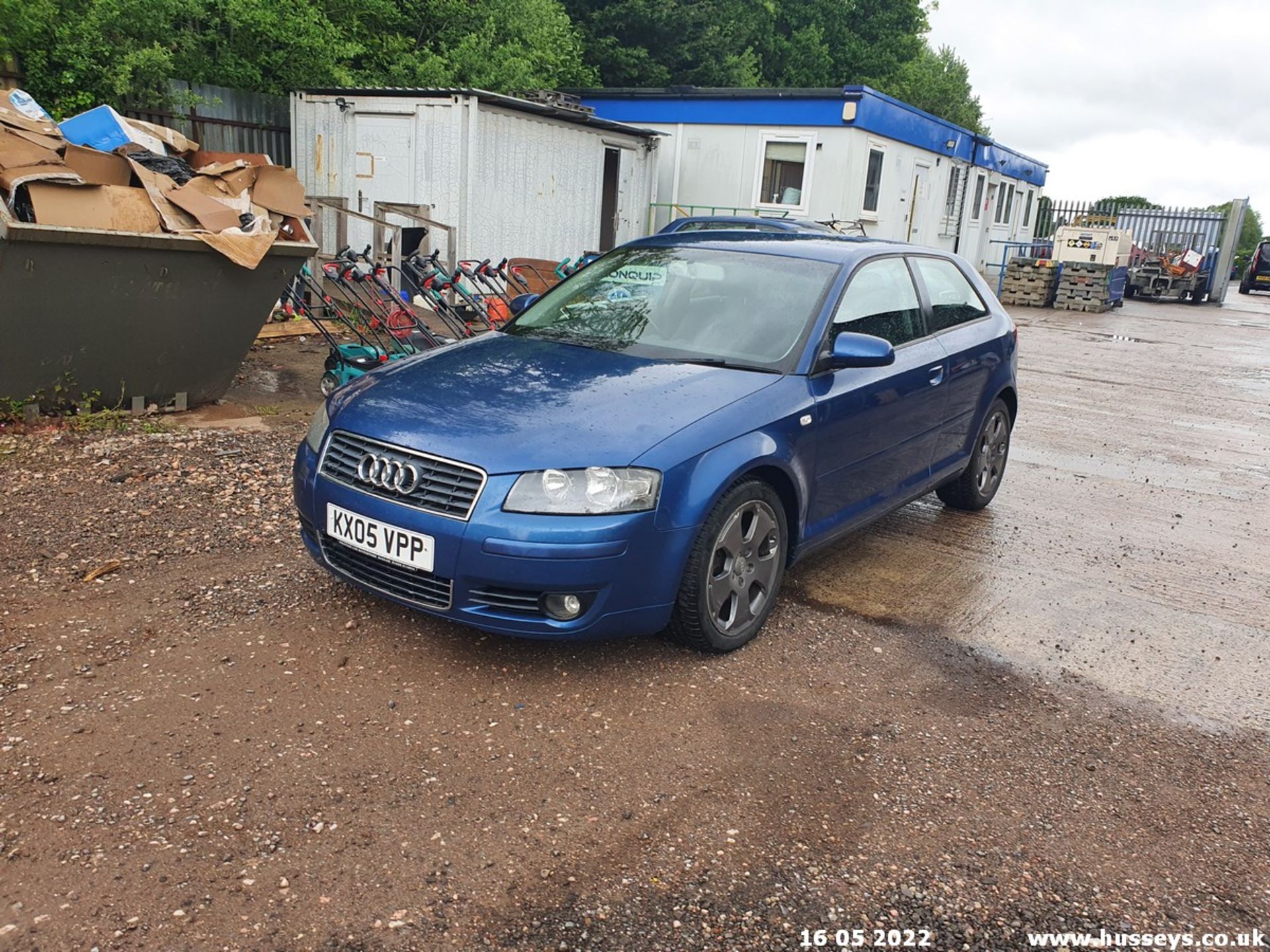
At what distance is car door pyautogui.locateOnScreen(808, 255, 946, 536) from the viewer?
4367 millimetres

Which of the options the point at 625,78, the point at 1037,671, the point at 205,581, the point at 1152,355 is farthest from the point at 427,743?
the point at 625,78

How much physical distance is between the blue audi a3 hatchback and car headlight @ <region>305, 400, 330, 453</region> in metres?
0.01

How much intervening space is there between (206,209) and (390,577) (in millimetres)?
3983

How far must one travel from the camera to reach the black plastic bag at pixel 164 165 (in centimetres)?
685

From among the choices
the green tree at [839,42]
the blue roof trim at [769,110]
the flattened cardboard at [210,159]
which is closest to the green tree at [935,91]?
the green tree at [839,42]

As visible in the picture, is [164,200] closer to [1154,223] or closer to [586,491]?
[586,491]

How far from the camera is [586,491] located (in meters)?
3.44

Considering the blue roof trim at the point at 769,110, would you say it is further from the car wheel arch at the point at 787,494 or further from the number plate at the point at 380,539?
the number plate at the point at 380,539

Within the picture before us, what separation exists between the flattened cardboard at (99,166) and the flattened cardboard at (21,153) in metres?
0.16

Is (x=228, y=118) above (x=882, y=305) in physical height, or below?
above

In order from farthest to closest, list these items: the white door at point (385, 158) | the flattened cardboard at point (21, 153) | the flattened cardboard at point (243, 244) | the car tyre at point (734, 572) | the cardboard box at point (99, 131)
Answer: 1. the white door at point (385, 158)
2. the cardboard box at point (99, 131)
3. the flattened cardboard at point (243, 244)
4. the flattened cardboard at point (21, 153)
5. the car tyre at point (734, 572)

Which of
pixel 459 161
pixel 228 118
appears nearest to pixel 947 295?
pixel 459 161

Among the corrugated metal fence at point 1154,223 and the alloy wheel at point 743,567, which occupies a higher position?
the corrugated metal fence at point 1154,223
